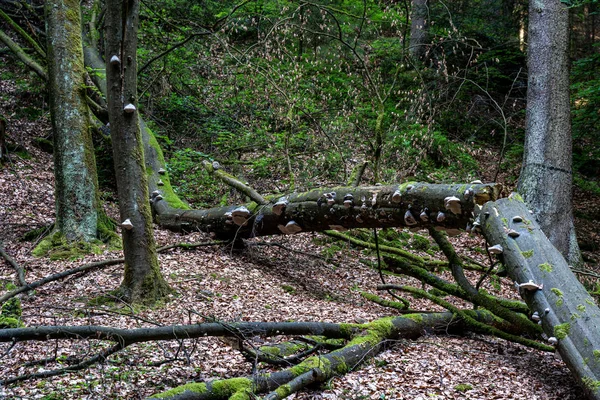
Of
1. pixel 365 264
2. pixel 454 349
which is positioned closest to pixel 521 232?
pixel 454 349

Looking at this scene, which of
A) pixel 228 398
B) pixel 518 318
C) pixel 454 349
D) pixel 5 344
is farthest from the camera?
pixel 518 318

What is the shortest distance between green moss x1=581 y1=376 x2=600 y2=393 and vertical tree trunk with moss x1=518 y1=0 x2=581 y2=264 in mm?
5673

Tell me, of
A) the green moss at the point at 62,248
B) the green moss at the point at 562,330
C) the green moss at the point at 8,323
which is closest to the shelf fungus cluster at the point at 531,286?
the green moss at the point at 562,330

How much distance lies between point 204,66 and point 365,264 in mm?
6933

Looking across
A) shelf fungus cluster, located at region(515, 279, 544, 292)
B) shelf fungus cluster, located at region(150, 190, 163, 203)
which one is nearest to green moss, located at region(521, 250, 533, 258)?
shelf fungus cluster, located at region(515, 279, 544, 292)

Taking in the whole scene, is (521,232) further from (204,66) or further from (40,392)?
(204,66)

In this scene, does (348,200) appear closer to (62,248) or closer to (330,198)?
(330,198)

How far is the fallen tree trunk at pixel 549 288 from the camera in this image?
150 inches

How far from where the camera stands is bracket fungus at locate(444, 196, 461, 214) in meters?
4.90

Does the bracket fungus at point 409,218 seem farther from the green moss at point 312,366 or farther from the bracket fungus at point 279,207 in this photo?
the green moss at point 312,366

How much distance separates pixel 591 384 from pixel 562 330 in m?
0.48

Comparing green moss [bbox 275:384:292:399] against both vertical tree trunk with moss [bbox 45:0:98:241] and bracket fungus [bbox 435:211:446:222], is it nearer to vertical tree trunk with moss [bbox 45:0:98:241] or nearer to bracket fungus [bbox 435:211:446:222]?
bracket fungus [bbox 435:211:446:222]

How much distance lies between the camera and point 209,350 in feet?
14.4

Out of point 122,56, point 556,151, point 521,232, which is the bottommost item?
point 521,232
